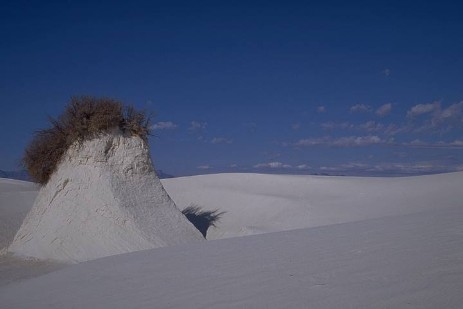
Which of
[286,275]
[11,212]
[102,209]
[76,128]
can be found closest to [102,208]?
[102,209]

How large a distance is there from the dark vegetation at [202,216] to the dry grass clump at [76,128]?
673cm

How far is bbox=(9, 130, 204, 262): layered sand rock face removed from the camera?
1207 centimetres

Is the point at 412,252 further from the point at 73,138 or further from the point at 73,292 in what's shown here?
the point at 73,138

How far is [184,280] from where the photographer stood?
21.0 feet

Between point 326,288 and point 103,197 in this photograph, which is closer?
point 326,288

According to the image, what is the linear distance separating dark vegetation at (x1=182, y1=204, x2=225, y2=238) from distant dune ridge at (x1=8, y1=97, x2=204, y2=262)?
218 inches

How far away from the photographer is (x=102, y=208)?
12539 millimetres

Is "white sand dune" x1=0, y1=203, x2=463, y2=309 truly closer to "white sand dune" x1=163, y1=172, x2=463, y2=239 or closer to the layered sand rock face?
the layered sand rock face

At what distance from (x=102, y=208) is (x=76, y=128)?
297 cm

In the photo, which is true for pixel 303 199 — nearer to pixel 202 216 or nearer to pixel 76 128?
pixel 202 216

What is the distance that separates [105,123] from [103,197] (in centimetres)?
253

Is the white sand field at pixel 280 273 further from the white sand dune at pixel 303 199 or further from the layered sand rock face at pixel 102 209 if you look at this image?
the white sand dune at pixel 303 199

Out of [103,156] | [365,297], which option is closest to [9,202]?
[103,156]

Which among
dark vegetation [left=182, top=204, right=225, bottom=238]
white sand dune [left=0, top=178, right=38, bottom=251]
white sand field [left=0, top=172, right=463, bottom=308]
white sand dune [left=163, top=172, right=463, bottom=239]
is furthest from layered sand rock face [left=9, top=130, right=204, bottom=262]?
dark vegetation [left=182, top=204, right=225, bottom=238]
